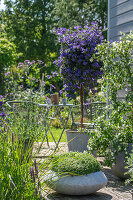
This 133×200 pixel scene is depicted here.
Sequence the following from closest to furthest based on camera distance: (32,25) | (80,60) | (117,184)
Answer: (117,184) → (80,60) → (32,25)

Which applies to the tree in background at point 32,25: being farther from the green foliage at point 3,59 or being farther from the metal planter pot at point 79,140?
the metal planter pot at point 79,140

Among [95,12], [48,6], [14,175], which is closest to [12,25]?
[48,6]

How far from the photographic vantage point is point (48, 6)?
21.1 meters

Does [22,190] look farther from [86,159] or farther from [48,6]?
[48,6]

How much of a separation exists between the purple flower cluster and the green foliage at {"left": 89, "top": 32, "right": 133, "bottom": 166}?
2.93 feet

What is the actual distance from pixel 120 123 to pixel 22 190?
2095mm

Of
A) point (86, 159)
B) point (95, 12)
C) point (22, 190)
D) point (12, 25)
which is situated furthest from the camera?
point (12, 25)

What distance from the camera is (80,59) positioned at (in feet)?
16.5

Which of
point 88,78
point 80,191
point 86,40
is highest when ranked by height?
point 86,40

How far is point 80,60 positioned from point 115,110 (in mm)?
1344

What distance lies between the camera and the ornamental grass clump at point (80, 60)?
5.05m

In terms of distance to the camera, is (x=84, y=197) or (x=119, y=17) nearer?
(x=84, y=197)

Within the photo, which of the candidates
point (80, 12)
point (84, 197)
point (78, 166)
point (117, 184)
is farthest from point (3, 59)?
point (80, 12)

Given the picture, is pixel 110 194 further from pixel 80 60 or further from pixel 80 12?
pixel 80 12
